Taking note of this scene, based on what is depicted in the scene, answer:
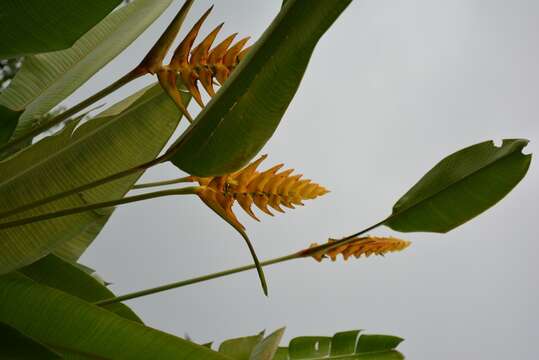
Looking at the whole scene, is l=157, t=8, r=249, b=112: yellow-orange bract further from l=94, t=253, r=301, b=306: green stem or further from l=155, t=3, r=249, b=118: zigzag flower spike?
l=94, t=253, r=301, b=306: green stem

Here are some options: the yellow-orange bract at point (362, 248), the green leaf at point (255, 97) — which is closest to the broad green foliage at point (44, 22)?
the green leaf at point (255, 97)

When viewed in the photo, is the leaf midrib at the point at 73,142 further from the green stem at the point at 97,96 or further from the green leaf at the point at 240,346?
the green leaf at the point at 240,346

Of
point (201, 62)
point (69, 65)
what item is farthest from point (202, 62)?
point (69, 65)

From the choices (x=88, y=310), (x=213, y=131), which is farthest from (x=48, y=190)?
(x=213, y=131)

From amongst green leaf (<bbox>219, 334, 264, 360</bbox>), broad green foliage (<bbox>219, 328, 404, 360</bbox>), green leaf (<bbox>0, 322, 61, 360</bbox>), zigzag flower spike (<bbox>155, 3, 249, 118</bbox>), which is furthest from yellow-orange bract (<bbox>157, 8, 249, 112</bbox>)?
broad green foliage (<bbox>219, 328, 404, 360</bbox>)

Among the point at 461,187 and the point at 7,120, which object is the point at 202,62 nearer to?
the point at 7,120

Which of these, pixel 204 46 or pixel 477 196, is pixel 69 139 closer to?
pixel 204 46
